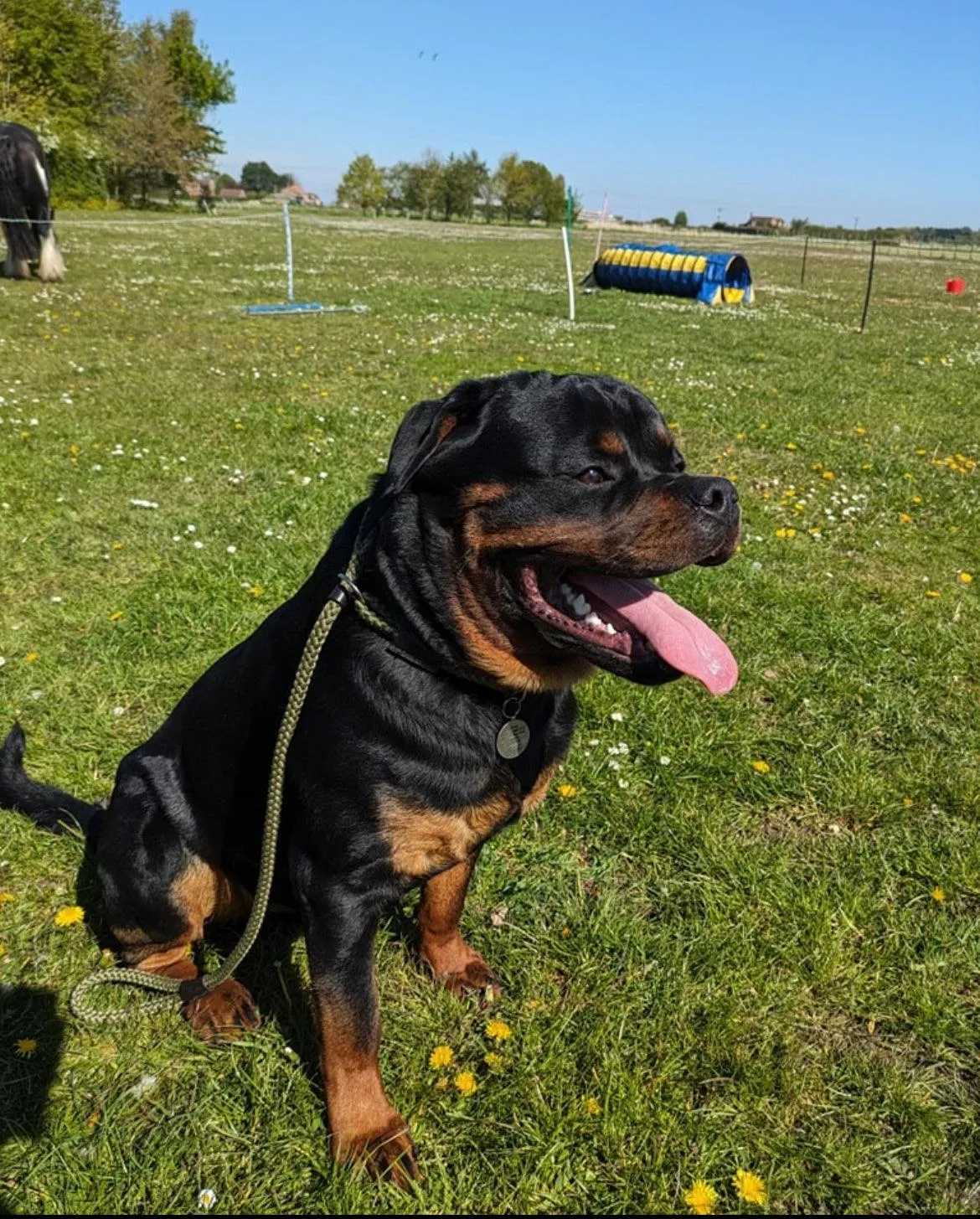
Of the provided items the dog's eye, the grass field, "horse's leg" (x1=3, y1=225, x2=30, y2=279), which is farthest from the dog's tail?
"horse's leg" (x1=3, y1=225, x2=30, y2=279)

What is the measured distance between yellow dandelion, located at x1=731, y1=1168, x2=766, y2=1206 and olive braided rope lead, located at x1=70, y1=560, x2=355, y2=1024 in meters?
1.58

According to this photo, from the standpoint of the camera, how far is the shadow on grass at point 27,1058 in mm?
2502

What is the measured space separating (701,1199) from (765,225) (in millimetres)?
130326

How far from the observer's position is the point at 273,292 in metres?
19.4

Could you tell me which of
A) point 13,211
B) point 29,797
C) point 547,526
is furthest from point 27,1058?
point 13,211

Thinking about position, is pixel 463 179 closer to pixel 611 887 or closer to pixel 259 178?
pixel 259 178

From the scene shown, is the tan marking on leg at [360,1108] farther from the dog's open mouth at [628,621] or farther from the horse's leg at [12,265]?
the horse's leg at [12,265]

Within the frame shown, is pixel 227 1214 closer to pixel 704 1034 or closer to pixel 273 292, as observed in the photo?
pixel 704 1034

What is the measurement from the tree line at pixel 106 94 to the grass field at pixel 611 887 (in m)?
46.9

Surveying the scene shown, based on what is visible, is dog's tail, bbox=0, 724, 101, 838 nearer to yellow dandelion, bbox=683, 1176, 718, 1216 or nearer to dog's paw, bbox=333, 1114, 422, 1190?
dog's paw, bbox=333, 1114, 422, 1190

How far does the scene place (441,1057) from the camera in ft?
8.81

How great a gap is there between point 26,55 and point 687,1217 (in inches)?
2481

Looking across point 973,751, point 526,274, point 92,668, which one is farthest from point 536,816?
point 526,274

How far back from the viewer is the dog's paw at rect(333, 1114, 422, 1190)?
238 cm
